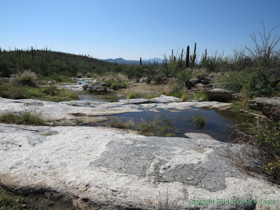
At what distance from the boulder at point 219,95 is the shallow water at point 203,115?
6.98ft

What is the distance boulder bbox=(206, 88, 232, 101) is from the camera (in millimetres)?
9336

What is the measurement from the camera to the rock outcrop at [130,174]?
2.19m

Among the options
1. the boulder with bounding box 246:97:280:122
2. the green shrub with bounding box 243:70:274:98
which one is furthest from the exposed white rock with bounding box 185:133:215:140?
the green shrub with bounding box 243:70:274:98

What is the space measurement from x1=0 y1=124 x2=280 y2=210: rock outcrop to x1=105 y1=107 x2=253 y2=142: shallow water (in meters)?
1.58

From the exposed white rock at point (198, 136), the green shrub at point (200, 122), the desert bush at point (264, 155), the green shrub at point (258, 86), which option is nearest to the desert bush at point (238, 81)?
the green shrub at point (258, 86)

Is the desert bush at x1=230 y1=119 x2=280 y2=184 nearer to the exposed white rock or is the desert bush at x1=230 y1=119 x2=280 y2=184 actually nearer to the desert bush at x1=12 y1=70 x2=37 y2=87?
the exposed white rock

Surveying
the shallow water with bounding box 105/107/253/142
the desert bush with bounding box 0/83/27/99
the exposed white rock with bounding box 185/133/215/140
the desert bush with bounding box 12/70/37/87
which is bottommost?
the exposed white rock with bounding box 185/133/215/140

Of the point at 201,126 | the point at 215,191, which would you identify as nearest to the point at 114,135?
the point at 215,191

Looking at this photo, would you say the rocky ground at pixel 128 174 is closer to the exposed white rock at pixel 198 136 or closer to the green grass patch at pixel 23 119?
the exposed white rock at pixel 198 136

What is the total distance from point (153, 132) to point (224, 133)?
203cm

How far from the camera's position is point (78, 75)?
26891 mm

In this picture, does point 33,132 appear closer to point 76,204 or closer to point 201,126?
point 76,204

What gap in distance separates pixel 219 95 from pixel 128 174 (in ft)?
27.1

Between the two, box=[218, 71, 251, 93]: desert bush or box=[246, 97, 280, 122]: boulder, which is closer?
box=[246, 97, 280, 122]: boulder
